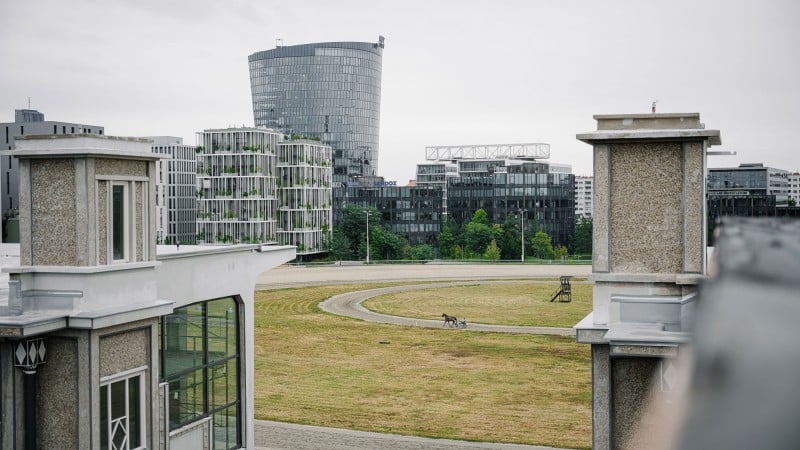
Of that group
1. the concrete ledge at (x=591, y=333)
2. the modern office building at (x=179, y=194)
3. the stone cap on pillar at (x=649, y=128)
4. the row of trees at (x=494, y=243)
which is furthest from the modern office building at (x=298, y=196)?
the concrete ledge at (x=591, y=333)

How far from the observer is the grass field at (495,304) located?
200 feet

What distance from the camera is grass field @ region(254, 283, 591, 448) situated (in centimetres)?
3066

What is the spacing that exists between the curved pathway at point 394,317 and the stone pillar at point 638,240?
124 ft

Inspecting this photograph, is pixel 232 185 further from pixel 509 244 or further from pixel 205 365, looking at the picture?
pixel 205 365

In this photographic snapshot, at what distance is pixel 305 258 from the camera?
5157 inches

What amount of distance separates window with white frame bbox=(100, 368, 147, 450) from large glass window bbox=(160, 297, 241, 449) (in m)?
1.45

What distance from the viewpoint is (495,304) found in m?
69.2

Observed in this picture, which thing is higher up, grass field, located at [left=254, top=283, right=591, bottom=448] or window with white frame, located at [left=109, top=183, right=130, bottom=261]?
window with white frame, located at [left=109, top=183, right=130, bottom=261]

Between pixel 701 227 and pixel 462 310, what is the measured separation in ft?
168

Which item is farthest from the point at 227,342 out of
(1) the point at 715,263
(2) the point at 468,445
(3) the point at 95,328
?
(1) the point at 715,263

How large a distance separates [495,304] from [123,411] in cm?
5378

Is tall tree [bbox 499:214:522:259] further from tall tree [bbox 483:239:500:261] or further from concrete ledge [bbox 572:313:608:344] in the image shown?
concrete ledge [bbox 572:313:608:344]

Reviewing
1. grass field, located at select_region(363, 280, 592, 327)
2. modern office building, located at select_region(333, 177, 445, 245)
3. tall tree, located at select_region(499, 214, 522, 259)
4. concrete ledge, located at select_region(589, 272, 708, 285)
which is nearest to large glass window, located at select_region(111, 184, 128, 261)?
concrete ledge, located at select_region(589, 272, 708, 285)

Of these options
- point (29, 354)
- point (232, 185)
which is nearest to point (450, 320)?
point (29, 354)
